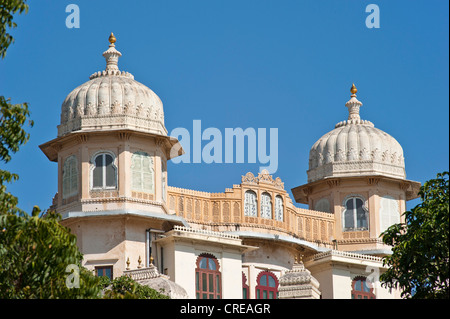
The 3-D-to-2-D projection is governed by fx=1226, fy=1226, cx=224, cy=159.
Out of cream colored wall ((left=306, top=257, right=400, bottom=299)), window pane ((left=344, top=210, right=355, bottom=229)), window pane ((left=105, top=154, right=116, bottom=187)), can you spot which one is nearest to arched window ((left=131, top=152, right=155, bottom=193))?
window pane ((left=105, top=154, right=116, bottom=187))

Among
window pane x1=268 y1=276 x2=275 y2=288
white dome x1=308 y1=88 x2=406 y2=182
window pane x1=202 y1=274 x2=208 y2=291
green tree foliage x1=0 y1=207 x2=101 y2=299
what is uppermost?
white dome x1=308 y1=88 x2=406 y2=182

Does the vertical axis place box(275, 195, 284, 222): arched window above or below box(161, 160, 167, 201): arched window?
below

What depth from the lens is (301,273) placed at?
50.1 m

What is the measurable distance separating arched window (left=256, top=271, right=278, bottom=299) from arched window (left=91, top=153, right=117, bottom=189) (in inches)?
337

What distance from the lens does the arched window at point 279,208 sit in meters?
59.0

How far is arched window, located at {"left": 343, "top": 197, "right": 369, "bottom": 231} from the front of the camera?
63.2 metres

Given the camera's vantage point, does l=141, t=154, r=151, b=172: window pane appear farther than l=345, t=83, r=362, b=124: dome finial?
No

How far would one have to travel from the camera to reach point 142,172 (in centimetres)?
5488

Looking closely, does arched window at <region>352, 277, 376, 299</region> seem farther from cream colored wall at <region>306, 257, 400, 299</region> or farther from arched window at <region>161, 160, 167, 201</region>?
arched window at <region>161, 160, 167, 201</region>

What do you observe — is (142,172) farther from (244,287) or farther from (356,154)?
(356,154)

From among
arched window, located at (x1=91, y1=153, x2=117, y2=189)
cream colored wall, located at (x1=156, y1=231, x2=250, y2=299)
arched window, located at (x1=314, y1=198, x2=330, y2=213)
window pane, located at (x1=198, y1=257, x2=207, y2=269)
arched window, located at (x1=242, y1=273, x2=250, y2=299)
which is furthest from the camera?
arched window, located at (x1=314, y1=198, x2=330, y2=213)

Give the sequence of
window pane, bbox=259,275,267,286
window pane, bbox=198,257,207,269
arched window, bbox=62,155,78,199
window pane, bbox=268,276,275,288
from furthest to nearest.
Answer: window pane, bbox=268,276,275,288 < window pane, bbox=259,275,267,286 < arched window, bbox=62,155,78,199 < window pane, bbox=198,257,207,269

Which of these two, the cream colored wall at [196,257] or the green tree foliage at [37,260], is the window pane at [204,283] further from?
the green tree foliage at [37,260]

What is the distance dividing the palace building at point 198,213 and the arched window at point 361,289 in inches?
2.6
